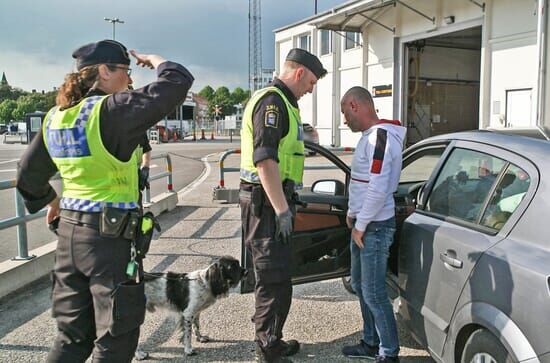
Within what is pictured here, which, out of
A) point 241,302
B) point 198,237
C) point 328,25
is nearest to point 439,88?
→ point 328,25

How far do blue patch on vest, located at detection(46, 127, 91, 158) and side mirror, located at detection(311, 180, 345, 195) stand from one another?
6.61 feet

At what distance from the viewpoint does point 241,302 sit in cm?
457

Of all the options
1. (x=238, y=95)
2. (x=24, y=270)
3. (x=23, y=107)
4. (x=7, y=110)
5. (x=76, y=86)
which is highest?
(x=238, y=95)

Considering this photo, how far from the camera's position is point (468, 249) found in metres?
2.54

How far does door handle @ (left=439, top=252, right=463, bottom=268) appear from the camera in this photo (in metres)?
2.58

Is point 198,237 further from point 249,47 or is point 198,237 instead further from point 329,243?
point 249,47

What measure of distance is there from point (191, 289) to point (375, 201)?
1.54 m

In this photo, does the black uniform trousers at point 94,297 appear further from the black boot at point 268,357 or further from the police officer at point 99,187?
the black boot at point 268,357

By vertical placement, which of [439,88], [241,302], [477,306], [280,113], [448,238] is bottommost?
[241,302]

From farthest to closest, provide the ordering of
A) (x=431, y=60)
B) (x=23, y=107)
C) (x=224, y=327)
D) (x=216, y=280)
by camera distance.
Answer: (x=23, y=107), (x=431, y=60), (x=224, y=327), (x=216, y=280)

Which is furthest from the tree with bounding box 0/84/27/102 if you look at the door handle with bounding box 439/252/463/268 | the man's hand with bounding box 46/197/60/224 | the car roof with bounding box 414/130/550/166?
the door handle with bounding box 439/252/463/268

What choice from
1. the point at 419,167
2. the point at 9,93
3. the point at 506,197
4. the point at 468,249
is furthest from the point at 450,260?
the point at 9,93

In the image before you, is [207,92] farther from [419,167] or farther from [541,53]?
[419,167]

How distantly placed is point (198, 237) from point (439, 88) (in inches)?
779
